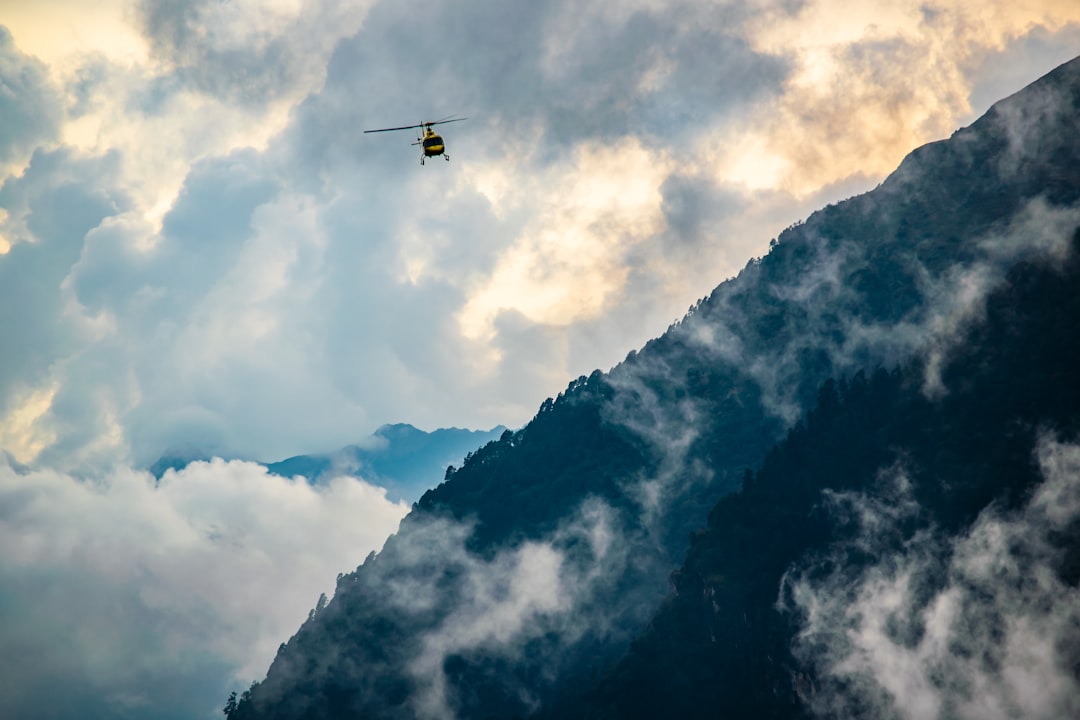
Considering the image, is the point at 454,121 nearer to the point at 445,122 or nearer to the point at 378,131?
the point at 445,122

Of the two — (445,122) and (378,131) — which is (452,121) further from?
(378,131)

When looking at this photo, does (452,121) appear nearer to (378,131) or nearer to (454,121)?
(454,121)

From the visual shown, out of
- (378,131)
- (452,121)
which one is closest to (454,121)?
(452,121)

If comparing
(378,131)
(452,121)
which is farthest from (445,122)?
(378,131)
